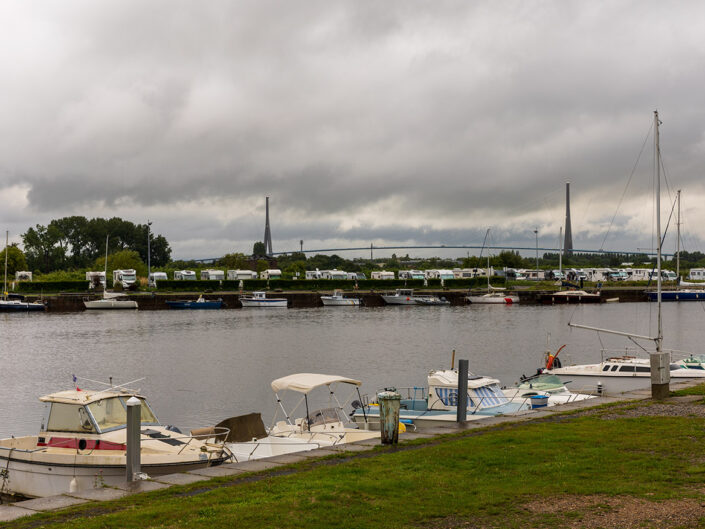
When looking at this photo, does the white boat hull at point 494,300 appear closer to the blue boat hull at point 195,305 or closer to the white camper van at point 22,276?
the blue boat hull at point 195,305

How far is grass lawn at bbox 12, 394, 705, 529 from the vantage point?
10281 mm

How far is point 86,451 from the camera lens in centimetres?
1983

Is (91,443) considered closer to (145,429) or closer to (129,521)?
(145,429)

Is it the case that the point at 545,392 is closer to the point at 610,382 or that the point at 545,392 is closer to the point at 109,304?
the point at 610,382

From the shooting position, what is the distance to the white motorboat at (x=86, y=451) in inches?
750

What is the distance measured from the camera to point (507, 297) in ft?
444

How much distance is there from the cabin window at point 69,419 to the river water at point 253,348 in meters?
10.9

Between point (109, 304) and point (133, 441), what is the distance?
113292mm

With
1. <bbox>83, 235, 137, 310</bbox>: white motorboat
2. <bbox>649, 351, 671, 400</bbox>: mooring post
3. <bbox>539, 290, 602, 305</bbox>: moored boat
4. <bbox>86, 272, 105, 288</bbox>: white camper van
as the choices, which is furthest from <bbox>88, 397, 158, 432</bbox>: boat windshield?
<bbox>86, 272, 105, 288</bbox>: white camper van

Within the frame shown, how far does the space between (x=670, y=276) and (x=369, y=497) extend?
618ft

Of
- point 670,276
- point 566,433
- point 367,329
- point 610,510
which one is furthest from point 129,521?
point 670,276

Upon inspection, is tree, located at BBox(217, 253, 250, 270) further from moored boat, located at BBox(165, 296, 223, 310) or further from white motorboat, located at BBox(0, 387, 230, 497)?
white motorboat, located at BBox(0, 387, 230, 497)

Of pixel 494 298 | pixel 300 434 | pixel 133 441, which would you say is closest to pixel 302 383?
pixel 300 434

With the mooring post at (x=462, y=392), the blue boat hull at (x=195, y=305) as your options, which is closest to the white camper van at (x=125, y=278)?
the blue boat hull at (x=195, y=305)
